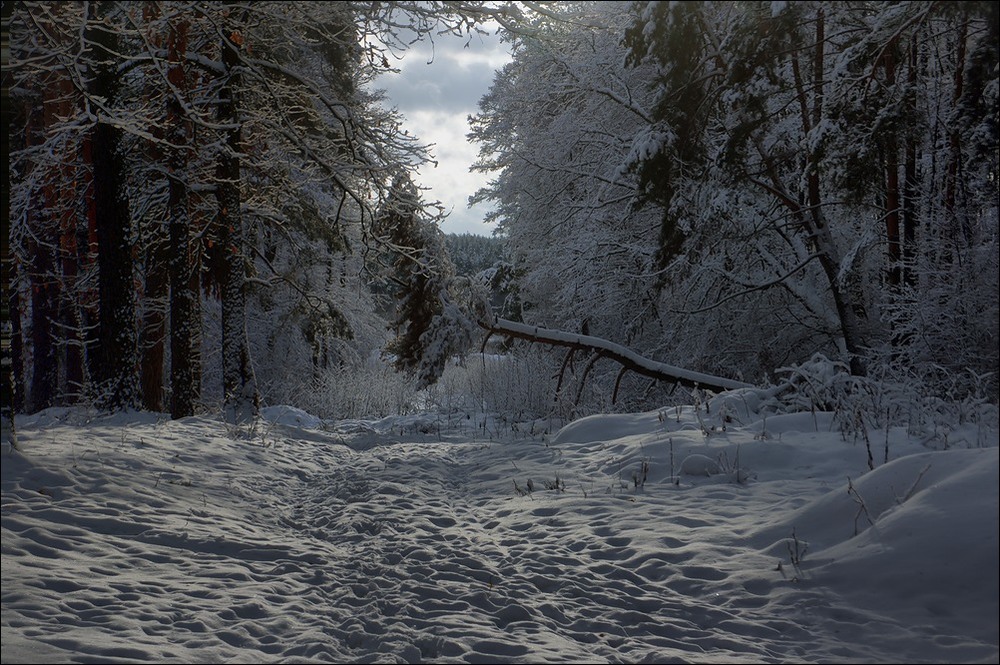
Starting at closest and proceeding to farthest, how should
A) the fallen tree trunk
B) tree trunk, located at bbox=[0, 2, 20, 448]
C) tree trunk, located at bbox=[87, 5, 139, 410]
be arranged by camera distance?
1. tree trunk, located at bbox=[0, 2, 20, 448]
2. tree trunk, located at bbox=[87, 5, 139, 410]
3. the fallen tree trunk

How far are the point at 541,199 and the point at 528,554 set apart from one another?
13464mm

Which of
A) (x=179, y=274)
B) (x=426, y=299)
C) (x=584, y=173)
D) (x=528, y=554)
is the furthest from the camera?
(x=584, y=173)

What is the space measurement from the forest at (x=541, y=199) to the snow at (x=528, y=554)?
121cm

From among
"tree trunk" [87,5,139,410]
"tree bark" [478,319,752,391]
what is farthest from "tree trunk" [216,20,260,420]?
"tree bark" [478,319,752,391]

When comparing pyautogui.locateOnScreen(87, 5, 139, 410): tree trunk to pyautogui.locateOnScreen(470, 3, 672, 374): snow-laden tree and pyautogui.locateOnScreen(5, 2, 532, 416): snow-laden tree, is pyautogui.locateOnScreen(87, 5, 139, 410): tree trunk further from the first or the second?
pyautogui.locateOnScreen(470, 3, 672, 374): snow-laden tree

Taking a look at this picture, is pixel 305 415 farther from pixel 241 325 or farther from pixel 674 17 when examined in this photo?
pixel 674 17

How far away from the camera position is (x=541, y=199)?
17625mm

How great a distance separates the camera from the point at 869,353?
33.7 feet

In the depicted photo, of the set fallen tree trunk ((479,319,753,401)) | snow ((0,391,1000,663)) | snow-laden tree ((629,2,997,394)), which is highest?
snow-laden tree ((629,2,997,394))

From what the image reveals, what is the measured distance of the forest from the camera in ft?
23.2

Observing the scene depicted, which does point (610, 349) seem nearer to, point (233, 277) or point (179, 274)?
point (233, 277)

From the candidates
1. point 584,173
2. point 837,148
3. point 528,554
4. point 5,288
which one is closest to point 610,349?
point 584,173

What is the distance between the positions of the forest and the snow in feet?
3.96

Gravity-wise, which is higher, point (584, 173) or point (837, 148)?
point (584, 173)
